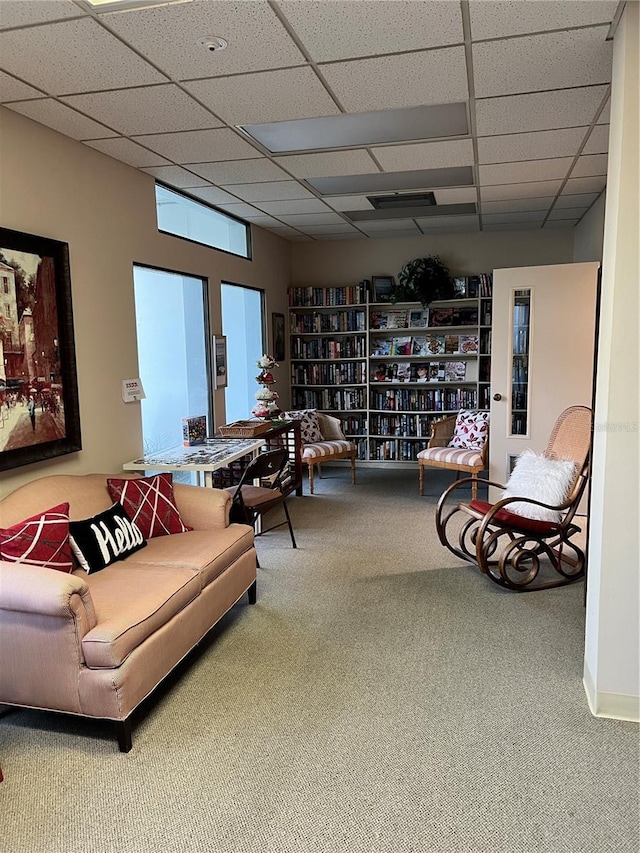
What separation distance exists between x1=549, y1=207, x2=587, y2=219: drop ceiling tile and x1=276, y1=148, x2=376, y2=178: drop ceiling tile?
2.30m

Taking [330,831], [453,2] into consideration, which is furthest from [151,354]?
[330,831]

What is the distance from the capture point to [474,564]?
407 centimetres

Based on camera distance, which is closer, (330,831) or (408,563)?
(330,831)

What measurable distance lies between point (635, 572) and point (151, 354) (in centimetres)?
332

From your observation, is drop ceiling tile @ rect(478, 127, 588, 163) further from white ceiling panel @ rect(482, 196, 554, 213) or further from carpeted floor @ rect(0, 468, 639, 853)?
carpeted floor @ rect(0, 468, 639, 853)

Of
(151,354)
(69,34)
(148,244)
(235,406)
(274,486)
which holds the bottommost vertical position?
(274,486)

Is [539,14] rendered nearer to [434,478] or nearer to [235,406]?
[235,406]

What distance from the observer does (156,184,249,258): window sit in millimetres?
4523

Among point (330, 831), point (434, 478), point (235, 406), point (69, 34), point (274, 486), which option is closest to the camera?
point (330, 831)

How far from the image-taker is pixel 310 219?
5.84 meters

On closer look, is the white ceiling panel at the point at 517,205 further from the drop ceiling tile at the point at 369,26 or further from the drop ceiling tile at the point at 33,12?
the drop ceiling tile at the point at 33,12

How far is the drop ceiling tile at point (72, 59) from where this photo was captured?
7.42ft

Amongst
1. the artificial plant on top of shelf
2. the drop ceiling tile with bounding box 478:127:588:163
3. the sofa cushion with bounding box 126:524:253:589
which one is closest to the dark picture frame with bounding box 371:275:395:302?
the artificial plant on top of shelf

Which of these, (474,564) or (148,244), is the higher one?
(148,244)
